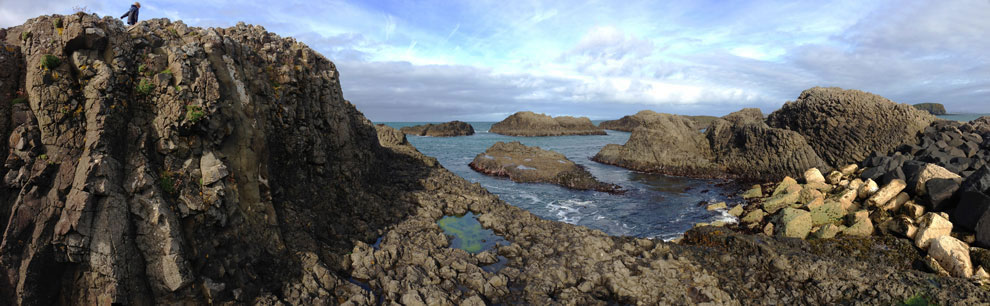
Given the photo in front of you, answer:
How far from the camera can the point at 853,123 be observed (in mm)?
34781

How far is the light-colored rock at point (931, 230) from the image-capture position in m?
14.6

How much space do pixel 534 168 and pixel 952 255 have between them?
26792 mm

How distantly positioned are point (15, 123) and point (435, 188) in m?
15.5

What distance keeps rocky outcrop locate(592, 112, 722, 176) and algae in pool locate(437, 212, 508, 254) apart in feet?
91.3

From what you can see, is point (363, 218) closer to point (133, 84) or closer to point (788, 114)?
point (133, 84)

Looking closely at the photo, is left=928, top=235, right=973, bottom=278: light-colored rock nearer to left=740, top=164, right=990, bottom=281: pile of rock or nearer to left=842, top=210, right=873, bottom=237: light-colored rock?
left=740, top=164, right=990, bottom=281: pile of rock

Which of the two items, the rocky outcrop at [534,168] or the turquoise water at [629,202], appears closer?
the turquoise water at [629,202]

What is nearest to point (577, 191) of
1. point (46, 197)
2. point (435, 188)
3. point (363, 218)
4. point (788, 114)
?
point (435, 188)

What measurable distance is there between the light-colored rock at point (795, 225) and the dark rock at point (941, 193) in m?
4.50

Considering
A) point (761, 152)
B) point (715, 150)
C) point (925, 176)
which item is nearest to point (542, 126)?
point (715, 150)

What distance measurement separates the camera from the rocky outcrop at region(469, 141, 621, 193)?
3347 centimetres

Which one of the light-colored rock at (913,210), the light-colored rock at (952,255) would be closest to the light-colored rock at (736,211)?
the light-colored rock at (913,210)

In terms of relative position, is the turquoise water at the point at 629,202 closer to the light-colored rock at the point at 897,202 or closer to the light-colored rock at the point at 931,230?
the light-colored rock at the point at 897,202

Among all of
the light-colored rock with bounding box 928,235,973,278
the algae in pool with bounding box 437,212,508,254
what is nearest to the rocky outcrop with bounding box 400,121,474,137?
the algae in pool with bounding box 437,212,508,254
